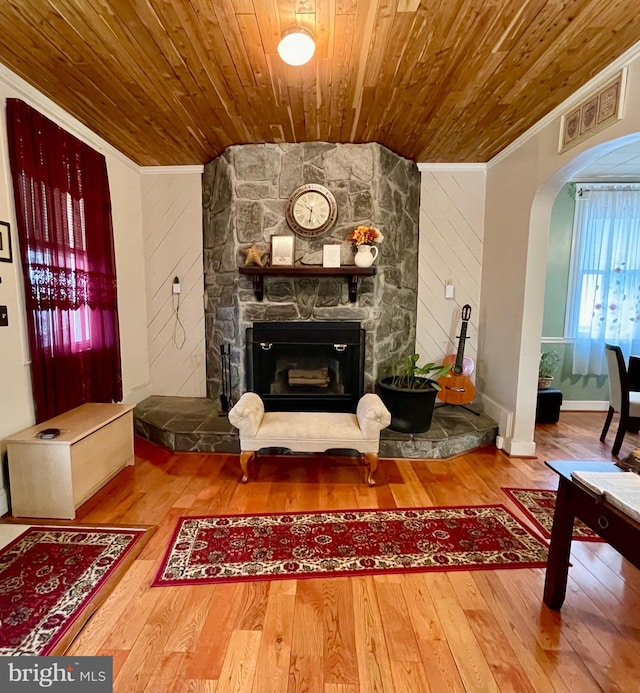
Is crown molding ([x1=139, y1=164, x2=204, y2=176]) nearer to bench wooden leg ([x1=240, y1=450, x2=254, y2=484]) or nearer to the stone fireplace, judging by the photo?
the stone fireplace

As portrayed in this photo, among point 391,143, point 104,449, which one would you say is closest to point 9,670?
point 104,449

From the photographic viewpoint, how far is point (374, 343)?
3.48 metres

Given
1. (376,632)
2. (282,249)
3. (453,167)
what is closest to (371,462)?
(376,632)

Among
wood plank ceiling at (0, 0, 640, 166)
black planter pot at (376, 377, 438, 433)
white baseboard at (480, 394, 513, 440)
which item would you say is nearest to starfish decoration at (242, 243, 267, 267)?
wood plank ceiling at (0, 0, 640, 166)

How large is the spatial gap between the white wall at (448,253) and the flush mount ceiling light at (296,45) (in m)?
2.18

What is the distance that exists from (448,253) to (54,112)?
11.4 feet

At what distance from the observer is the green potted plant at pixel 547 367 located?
4.14 meters

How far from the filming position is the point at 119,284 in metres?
3.48

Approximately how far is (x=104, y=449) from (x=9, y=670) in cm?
135

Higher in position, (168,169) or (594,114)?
(168,169)

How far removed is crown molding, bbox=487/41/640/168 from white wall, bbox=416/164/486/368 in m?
0.51

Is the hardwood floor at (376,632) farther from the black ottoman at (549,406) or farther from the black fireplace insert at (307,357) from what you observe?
the black ottoman at (549,406)

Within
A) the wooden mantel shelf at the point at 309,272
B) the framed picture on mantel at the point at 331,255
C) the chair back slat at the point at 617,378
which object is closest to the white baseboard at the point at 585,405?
the chair back slat at the point at 617,378

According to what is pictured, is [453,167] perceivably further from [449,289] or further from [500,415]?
[500,415]
